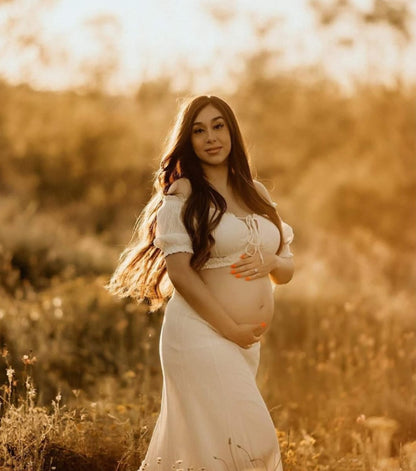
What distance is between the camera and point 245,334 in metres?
4.64

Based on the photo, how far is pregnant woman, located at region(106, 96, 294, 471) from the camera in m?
4.59

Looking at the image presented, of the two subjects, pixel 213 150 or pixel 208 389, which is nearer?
pixel 208 389

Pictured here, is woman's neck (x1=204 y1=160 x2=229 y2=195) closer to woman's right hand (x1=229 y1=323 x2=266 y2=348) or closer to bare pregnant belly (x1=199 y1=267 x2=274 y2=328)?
bare pregnant belly (x1=199 y1=267 x2=274 y2=328)

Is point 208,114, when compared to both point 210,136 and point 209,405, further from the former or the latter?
point 209,405

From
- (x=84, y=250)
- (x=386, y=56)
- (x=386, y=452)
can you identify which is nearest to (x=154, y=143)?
(x=386, y=56)

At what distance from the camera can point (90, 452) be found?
5438 millimetres

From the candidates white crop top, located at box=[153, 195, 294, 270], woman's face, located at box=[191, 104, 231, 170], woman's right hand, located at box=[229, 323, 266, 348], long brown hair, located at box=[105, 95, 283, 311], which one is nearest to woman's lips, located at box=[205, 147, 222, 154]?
woman's face, located at box=[191, 104, 231, 170]

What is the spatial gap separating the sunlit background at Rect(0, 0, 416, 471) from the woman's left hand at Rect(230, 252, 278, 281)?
94 centimetres

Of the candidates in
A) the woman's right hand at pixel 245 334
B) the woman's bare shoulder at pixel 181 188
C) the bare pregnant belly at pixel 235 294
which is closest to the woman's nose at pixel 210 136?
the woman's bare shoulder at pixel 181 188

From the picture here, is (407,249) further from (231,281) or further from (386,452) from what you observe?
(231,281)

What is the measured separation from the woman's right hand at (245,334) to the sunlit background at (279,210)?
967 mm

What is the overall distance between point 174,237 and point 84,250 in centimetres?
892

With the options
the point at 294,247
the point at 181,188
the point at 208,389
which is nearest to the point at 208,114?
the point at 181,188

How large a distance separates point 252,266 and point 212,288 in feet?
0.84
